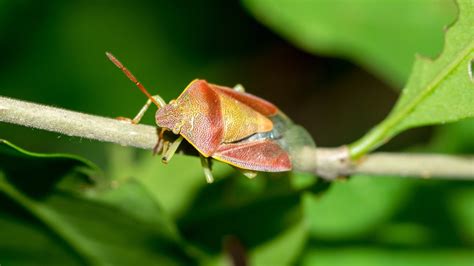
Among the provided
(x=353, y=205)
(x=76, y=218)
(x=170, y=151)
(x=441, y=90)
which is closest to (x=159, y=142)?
(x=170, y=151)

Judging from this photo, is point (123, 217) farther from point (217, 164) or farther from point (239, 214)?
point (217, 164)

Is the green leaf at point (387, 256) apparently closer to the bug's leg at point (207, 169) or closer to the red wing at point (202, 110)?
the bug's leg at point (207, 169)

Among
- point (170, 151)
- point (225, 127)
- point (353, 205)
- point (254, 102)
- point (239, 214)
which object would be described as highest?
point (353, 205)

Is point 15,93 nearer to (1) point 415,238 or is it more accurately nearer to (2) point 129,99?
(2) point 129,99

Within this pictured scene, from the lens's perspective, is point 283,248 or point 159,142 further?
point 283,248

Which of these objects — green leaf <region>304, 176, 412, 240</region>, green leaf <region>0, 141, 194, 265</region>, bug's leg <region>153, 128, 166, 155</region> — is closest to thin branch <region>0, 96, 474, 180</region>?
bug's leg <region>153, 128, 166, 155</region>

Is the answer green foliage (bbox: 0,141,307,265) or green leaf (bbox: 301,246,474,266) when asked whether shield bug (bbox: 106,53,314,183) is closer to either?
green foliage (bbox: 0,141,307,265)

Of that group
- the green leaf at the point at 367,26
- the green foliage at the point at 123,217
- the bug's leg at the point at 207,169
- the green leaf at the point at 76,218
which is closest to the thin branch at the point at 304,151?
the green foliage at the point at 123,217

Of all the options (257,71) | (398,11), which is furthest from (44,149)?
(398,11)
